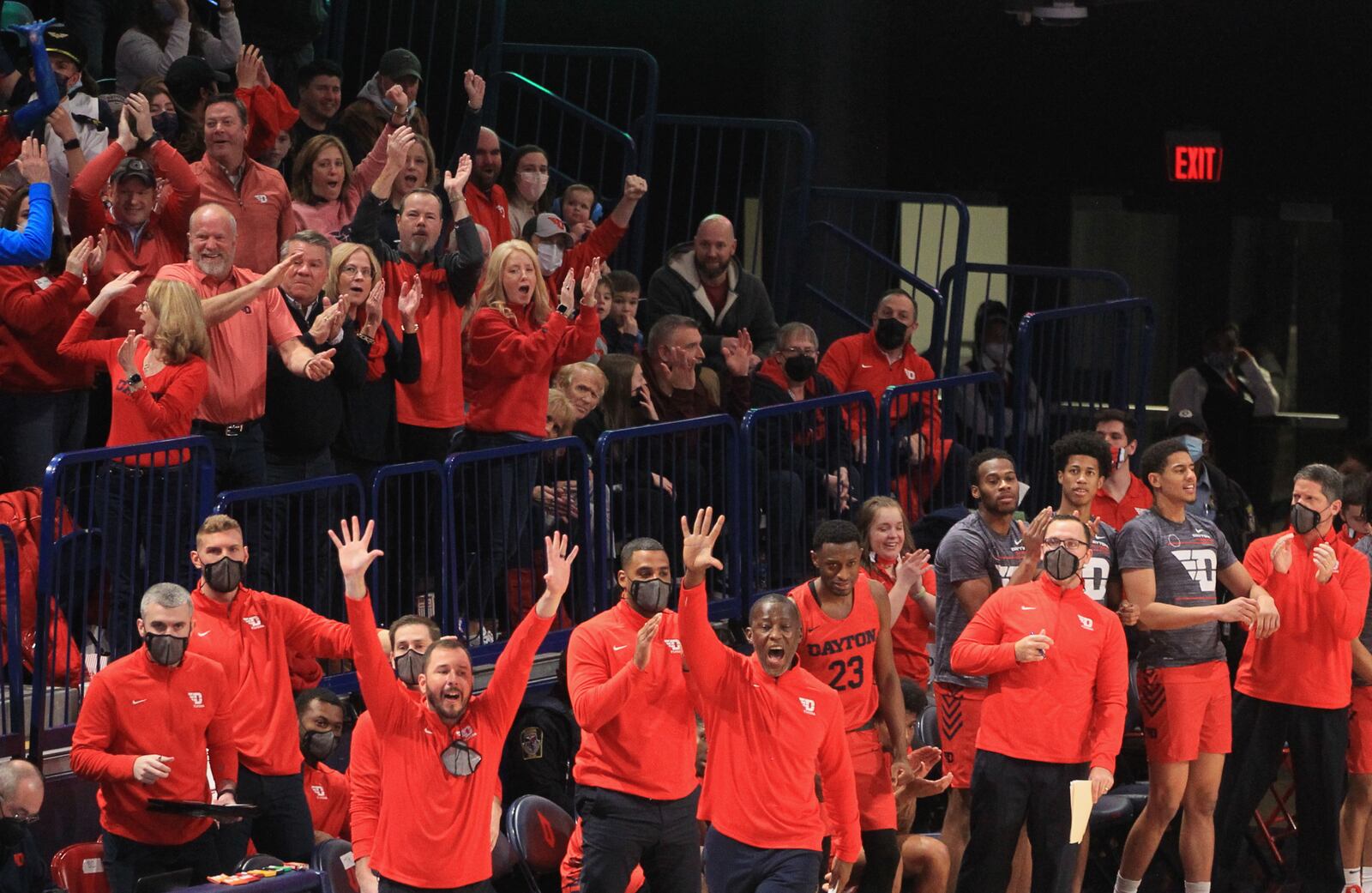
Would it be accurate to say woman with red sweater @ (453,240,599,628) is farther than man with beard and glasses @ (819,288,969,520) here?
No

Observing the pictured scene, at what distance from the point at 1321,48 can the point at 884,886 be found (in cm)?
914

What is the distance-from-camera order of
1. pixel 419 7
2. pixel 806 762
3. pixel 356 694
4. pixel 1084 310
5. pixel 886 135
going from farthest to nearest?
pixel 886 135, pixel 419 7, pixel 1084 310, pixel 356 694, pixel 806 762

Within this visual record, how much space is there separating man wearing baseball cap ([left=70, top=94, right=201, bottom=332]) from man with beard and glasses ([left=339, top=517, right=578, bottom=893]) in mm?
2492

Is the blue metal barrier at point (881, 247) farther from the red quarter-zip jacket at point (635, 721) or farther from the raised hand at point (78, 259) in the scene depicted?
the raised hand at point (78, 259)

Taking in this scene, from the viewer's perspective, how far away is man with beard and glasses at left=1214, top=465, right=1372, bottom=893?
31.1 ft

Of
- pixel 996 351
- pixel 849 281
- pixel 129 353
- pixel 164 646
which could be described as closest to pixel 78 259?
pixel 129 353

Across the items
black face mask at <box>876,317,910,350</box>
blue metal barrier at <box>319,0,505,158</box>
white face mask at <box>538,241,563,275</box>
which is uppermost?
blue metal barrier at <box>319,0,505,158</box>

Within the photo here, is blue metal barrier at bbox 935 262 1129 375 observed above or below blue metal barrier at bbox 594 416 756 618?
above

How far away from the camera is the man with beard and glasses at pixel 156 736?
7.43 meters

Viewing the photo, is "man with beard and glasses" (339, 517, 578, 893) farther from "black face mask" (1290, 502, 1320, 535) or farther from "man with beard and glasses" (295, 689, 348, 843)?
"black face mask" (1290, 502, 1320, 535)

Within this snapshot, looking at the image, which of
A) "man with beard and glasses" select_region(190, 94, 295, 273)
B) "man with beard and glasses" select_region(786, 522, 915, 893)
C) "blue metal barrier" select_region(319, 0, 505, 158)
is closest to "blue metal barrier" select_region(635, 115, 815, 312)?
"blue metal barrier" select_region(319, 0, 505, 158)

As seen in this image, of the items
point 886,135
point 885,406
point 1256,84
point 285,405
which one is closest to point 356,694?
point 285,405

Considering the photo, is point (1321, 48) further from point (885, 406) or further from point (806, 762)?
point (806, 762)

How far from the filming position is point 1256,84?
50.9 ft
